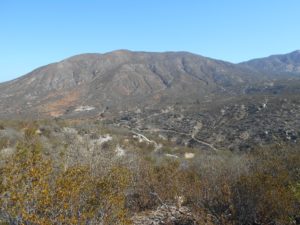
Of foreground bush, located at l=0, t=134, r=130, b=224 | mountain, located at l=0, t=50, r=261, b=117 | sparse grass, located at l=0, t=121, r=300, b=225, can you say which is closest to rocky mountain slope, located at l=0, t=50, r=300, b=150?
mountain, located at l=0, t=50, r=261, b=117

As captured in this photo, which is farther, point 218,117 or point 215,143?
point 218,117

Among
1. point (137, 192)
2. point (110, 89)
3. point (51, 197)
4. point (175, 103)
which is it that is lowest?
point (110, 89)

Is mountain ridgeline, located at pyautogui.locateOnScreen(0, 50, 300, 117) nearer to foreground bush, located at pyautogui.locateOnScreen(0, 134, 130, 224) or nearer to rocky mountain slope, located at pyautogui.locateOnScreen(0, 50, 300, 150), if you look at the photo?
rocky mountain slope, located at pyautogui.locateOnScreen(0, 50, 300, 150)

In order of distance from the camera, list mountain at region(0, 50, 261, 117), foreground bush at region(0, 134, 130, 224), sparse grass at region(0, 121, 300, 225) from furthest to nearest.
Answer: mountain at region(0, 50, 261, 117) < sparse grass at region(0, 121, 300, 225) < foreground bush at region(0, 134, 130, 224)

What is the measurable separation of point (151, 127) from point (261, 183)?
207 feet

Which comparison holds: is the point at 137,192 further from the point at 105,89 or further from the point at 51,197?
the point at 105,89

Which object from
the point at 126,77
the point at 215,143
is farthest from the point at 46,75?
the point at 215,143

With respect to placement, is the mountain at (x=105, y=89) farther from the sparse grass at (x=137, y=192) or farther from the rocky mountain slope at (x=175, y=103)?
the sparse grass at (x=137, y=192)

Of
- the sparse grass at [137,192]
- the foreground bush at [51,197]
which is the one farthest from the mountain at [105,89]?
the foreground bush at [51,197]

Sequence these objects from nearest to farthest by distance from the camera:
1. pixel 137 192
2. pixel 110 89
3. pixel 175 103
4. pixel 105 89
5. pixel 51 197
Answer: pixel 51 197
pixel 137 192
pixel 175 103
pixel 105 89
pixel 110 89

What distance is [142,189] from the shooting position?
17328mm

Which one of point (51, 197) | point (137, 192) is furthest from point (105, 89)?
point (51, 197)

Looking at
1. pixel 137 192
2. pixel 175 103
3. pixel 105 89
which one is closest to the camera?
pixel 137 192

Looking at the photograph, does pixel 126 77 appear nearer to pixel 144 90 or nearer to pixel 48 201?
pixel 144 90
